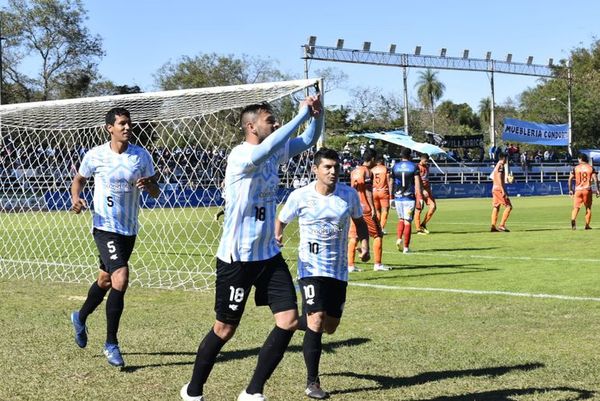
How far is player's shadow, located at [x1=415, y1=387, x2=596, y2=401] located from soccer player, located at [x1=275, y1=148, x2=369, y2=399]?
0.90m

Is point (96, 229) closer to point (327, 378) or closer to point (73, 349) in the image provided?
point (73, 349)

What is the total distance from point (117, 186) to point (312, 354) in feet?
8.37

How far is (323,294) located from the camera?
6.25m

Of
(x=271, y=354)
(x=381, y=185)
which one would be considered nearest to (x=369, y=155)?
(x=381, y=185)

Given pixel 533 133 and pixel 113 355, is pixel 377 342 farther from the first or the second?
pixel 533 133

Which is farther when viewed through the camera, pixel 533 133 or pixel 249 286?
pixel 533 133

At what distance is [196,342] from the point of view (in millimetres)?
7980

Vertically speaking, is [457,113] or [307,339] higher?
[457,113]

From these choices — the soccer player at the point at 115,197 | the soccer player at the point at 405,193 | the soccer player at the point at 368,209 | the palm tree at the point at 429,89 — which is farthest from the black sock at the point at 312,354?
the palm tree at the point at 429,89

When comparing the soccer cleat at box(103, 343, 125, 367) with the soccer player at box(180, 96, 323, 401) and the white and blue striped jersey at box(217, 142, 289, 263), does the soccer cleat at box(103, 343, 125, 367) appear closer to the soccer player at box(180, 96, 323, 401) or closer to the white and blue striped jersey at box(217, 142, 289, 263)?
the soccer player at box(180, 96, 323, 401)

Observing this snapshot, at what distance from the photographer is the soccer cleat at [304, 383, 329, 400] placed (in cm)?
588

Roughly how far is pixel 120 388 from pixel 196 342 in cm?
173

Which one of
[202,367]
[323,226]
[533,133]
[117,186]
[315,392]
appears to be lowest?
[315,392]

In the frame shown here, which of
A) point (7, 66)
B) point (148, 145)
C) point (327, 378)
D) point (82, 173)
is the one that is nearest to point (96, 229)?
point (82, 173)
